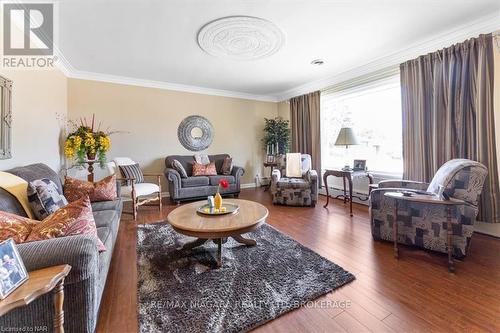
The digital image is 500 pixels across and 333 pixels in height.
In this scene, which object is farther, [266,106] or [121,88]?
[266,106]

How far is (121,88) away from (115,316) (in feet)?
13.6

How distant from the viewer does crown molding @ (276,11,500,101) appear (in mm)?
2529

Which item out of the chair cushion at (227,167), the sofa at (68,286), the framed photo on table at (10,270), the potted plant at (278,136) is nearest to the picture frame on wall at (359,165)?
the potted plant at (278,136)

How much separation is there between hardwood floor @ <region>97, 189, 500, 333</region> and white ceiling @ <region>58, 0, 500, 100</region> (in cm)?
241

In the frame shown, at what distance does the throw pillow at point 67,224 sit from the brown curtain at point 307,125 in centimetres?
424

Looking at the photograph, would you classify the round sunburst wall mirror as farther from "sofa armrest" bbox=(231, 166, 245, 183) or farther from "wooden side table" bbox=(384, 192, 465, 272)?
"wooden side table" bbox=(384, 192, 465, 272)

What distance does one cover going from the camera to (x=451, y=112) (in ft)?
8.96

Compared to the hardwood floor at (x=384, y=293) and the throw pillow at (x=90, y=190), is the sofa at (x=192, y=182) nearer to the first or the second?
the throw pillow at (x=90, y=190)

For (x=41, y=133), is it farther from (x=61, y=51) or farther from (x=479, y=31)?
(x=479, y=31)

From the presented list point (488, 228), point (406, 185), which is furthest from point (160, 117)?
point (488, 228)

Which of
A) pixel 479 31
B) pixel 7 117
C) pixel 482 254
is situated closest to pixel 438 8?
pixel 479 31

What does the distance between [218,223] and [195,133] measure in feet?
11.8

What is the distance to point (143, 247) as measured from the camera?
2398 millimetres

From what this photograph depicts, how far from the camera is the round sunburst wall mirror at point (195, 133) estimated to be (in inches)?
197
